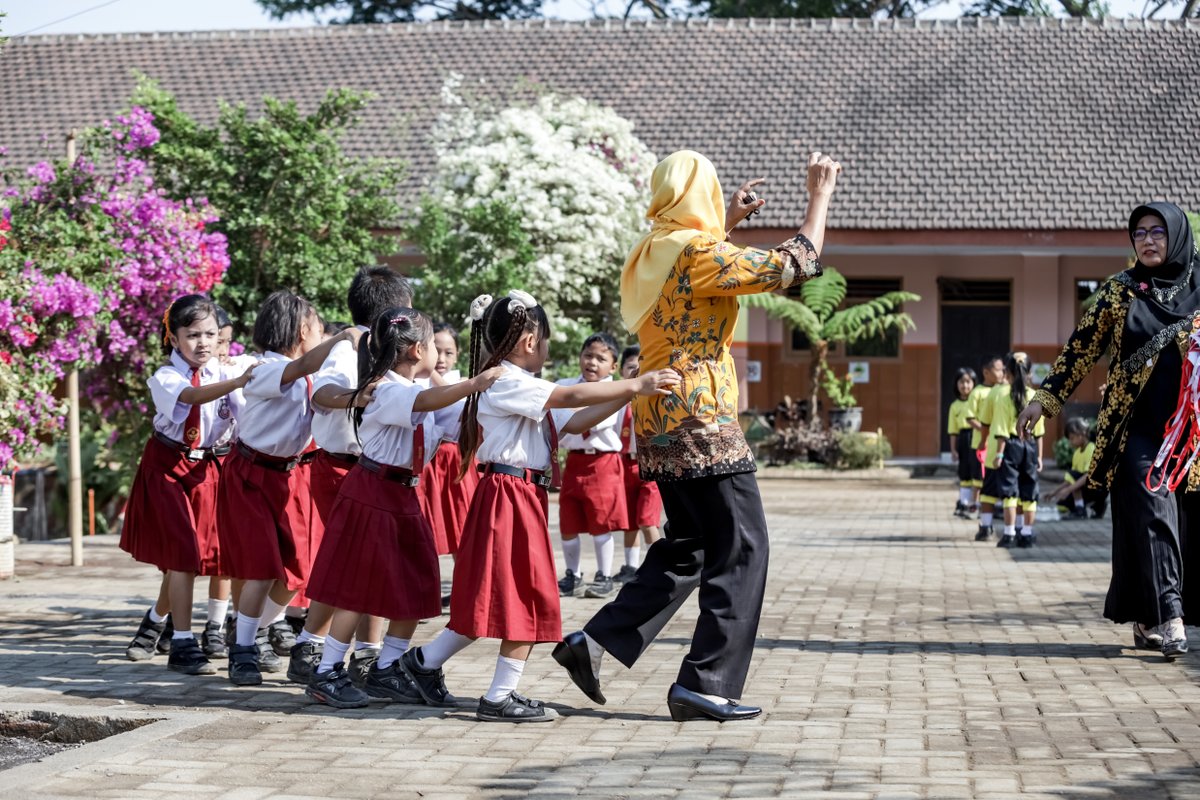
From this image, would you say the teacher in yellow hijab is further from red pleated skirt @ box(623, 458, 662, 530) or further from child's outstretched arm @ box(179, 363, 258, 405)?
red pleated skirt @ box(623, 458, 662, 530)

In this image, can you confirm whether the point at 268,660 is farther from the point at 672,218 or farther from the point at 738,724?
the point at 672,218

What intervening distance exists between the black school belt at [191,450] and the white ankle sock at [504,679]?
2320 millimetres

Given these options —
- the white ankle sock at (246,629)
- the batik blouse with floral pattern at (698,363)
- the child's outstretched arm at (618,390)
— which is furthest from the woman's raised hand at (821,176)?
the white ankle sock at (246,629)

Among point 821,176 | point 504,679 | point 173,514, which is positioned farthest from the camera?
point 173,514

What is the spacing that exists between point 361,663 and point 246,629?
0.67 metres

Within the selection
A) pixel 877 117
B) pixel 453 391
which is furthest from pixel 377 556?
pixel 877 117

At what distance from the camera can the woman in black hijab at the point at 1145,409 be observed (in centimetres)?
748

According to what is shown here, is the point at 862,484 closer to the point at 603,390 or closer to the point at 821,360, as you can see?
the point at 821,360

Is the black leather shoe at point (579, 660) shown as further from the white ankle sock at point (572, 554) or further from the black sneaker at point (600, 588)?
the white ankle sock at point (572, 554)

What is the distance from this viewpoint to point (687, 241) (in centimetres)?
589

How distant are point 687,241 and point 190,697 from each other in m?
2.81

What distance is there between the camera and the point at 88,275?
11609 mm

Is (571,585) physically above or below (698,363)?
below

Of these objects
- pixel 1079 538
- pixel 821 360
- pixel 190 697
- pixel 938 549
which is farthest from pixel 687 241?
pixel 821 360
